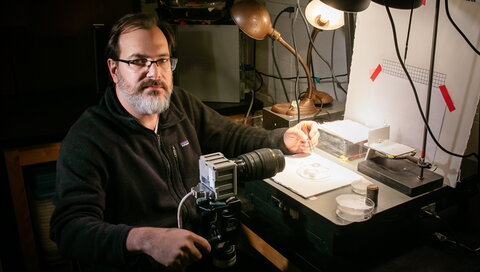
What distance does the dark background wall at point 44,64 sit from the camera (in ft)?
6.55

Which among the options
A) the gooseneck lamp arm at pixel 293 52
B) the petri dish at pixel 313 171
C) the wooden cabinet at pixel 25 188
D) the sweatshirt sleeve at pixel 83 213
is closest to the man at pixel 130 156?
the sweatshirt sleeve at pixel 83 213

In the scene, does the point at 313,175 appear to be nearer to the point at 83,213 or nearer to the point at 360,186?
the point at 360,186

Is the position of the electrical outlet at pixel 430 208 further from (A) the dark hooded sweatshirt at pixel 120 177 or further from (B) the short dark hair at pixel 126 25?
(B) the short dark hair at pixel 126 25

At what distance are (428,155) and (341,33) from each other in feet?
2.37

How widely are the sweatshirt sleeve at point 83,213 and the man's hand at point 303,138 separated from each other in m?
0.60

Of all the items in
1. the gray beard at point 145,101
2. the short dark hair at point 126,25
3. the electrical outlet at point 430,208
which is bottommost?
the electrical outlet at point 430,208

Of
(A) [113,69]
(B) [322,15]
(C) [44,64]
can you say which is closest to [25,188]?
(C) [44,64]

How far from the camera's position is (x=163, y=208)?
4.36 feet

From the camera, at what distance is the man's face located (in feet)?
4.37

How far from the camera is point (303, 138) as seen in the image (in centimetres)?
141

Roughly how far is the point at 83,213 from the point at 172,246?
1.02 feet

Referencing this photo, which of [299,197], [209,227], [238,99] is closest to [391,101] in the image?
[299,197]

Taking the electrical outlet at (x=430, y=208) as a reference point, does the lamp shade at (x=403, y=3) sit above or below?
above

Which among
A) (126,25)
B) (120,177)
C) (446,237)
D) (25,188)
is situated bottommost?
(25,188)
